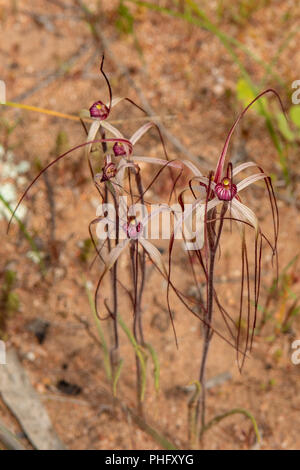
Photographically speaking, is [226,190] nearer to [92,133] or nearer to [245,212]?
[245,212]

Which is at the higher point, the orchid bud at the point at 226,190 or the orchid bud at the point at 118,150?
the orchid bud at the point at 118,150

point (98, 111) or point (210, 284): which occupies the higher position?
point (98, 111)

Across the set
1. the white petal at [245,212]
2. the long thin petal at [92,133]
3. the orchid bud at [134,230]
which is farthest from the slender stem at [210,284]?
the long thin petal at [92,133]

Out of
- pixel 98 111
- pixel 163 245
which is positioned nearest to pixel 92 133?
pixel 98 111

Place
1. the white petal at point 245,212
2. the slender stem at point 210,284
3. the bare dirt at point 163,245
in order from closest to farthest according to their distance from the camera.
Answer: the white petal at point 245,212, the slender stem at point 210,284, the bare dirt at point 163,245

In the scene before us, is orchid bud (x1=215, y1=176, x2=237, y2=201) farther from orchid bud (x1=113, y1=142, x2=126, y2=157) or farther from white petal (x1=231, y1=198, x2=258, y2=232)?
orchid bud (x1=113, y1=142, x2=126, y2=157)

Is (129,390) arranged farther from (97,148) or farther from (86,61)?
(86,61)

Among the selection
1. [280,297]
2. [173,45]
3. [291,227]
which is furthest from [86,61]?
[280,297]

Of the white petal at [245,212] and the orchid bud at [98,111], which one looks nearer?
the white petal at [245,212]

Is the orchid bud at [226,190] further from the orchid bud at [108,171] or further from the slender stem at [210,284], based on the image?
the orchid bud at [108,171]

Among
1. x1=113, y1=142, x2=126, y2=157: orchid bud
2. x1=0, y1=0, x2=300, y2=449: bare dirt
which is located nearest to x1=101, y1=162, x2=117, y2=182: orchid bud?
x1=113, y1=142, x2=126, y2=157: orchid bud

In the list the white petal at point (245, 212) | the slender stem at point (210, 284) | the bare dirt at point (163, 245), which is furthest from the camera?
the bare dirt at point (163, 245)
